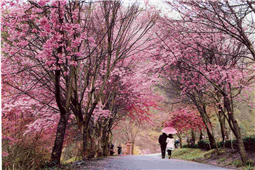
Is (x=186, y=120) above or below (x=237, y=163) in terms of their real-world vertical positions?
above

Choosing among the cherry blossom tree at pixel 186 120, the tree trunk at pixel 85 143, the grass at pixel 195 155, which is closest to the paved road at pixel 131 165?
the tree trunk at pixel 85 143

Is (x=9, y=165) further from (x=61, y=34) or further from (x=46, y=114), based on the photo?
(x=46, y=114)

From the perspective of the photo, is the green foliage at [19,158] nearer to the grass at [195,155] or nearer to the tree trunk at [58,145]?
the tree trunk at [58,145]

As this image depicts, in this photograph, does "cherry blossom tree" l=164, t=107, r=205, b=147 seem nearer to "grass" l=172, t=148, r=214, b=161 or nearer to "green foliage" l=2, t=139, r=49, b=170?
"grass" l=172, t=148, r=214, b=161

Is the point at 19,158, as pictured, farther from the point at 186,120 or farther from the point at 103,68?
the point at 186,120

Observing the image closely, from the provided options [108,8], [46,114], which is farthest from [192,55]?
[46,114]

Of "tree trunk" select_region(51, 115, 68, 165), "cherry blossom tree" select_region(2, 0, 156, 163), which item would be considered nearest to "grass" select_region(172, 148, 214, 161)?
"cherry blossom tree" select_region(2, 0, 156, 163)

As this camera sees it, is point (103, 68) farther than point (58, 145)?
Yes

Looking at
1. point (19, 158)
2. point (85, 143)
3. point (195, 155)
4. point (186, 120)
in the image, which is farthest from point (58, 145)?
point (186, 120)

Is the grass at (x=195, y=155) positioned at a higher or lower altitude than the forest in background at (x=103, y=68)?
lower

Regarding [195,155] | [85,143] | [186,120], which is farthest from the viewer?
[186,120]

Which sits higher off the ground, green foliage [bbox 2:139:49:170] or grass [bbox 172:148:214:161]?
green foliage [bbox 2:139:49:170]

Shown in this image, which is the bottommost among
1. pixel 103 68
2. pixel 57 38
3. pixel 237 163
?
pixel 237 163

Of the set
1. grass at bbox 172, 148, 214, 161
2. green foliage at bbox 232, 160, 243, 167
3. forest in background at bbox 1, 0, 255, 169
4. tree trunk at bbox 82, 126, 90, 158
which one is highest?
forest in background at bbox 1, 0, 255, 169
